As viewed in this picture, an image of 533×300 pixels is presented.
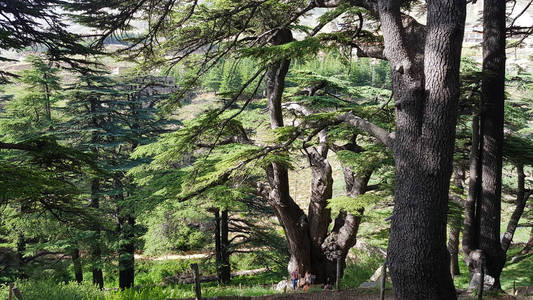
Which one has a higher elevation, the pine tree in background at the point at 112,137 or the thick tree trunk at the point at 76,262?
the pine tree in background at the point at 112,137

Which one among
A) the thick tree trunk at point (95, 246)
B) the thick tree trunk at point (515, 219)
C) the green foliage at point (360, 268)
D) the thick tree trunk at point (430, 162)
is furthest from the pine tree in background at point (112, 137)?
the thick tree trunk at point (515, 219)

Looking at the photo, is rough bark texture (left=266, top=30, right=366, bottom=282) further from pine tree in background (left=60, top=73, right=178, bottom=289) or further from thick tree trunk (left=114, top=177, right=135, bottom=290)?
thick tree trunk (left=114, top=177, right=135, bottom=290)

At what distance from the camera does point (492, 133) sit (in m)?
5.59

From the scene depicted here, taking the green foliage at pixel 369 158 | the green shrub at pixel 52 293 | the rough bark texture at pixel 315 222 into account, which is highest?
the green foliage at pixel 369 158

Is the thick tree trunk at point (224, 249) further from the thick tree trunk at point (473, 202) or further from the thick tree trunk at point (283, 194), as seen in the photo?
the thick tree trunk at point (473, 202)

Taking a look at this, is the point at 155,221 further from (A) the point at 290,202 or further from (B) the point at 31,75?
(B) the point at 31,75

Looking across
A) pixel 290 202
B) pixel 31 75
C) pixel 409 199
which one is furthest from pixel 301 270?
pixel 31 75

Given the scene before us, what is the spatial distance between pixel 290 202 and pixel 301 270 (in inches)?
78.7

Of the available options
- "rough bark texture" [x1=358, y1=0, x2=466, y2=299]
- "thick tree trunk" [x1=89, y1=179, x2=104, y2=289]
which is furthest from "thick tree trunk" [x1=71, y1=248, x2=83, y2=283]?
"rough bark texture" [x1=358, y1=0, x2=466, y2=299]

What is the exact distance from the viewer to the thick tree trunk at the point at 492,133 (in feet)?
18.2

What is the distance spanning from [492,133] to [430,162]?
2752 millimetres

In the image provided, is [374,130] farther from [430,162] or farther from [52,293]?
[52,293]

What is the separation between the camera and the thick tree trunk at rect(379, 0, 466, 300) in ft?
12.1

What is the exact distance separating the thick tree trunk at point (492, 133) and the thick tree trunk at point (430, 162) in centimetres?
238
